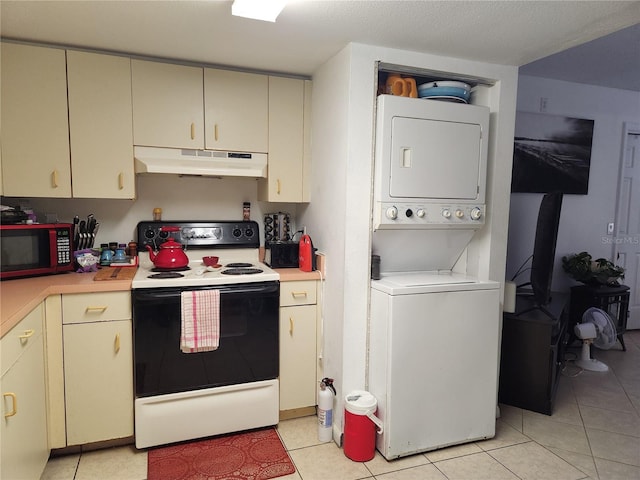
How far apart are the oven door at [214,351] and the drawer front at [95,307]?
0.06 metres

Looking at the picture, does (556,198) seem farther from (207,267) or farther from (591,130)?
(207,267)

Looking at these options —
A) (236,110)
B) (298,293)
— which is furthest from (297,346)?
(236,110)

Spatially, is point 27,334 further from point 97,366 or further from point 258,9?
point 258,9

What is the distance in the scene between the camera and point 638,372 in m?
3.50

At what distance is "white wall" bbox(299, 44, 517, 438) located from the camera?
223 centimetres

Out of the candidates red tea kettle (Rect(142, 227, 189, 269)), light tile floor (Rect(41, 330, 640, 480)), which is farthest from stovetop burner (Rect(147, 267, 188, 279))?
light tile floor (Rect(41, 330, 640, 480))

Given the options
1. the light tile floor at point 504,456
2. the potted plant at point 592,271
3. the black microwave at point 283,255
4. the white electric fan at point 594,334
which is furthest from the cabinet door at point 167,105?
the potted plant at point 592,271

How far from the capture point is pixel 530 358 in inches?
109

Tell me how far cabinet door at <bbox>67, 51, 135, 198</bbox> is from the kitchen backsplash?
0.33m

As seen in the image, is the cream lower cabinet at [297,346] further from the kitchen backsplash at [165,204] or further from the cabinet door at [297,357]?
the kitchen backsplash at [165,204]

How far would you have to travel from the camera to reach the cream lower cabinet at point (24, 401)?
1.48m

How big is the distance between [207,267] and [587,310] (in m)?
3.32

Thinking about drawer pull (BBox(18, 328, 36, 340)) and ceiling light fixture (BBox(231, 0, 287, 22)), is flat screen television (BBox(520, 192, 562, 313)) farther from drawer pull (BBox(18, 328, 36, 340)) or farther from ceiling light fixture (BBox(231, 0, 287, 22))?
drawer pull (BBox(18, 328, 36, 340))

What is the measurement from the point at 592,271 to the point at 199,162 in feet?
12.0
